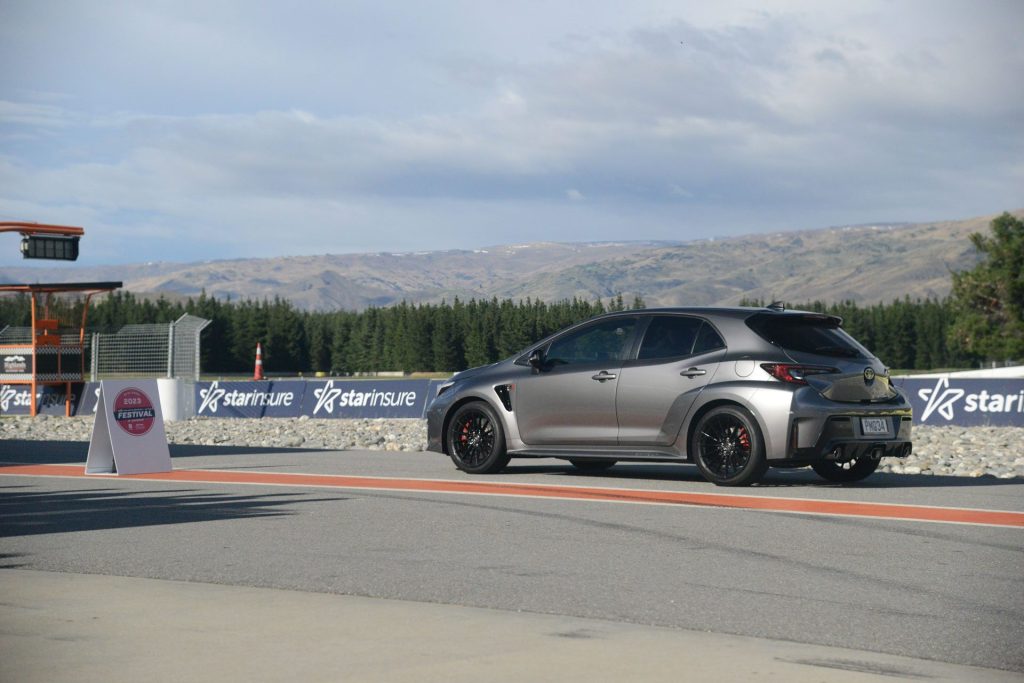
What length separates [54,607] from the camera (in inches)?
245

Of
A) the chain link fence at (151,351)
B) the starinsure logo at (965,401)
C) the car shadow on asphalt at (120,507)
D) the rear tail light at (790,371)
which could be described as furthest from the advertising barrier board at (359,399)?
the car shadow on asphalt at (120,507)

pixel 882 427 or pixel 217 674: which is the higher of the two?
pixel 882 427

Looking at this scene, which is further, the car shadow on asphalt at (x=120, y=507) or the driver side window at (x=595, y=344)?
the driver side window at (x=595, y=344)

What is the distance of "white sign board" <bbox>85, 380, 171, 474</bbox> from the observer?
13.8 m

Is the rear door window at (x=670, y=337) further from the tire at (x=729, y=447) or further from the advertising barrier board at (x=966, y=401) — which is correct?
the advertising barrier board at (x=966, y=401)

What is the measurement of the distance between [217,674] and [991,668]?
2.99 metres

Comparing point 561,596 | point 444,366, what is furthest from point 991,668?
point 444,366

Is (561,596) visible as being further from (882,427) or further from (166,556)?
(882,427)

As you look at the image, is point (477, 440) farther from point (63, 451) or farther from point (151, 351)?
point (151, 351)

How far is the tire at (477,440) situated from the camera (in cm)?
1333

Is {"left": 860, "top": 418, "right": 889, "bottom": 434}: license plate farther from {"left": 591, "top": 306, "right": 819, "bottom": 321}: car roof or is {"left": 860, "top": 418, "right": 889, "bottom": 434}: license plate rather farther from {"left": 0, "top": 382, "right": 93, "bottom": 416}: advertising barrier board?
{"left": 0, "top": 382, "right": 93, "bottom": 416}: advertising barrier board

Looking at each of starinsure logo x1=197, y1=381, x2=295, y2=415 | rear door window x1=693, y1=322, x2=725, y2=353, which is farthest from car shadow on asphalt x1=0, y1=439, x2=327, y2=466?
starinsure logo x1=197, y1=381, x2=295, y2=415

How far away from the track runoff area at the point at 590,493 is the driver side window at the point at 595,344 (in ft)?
4.48

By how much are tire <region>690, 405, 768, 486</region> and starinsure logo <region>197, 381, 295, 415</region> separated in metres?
22.2
